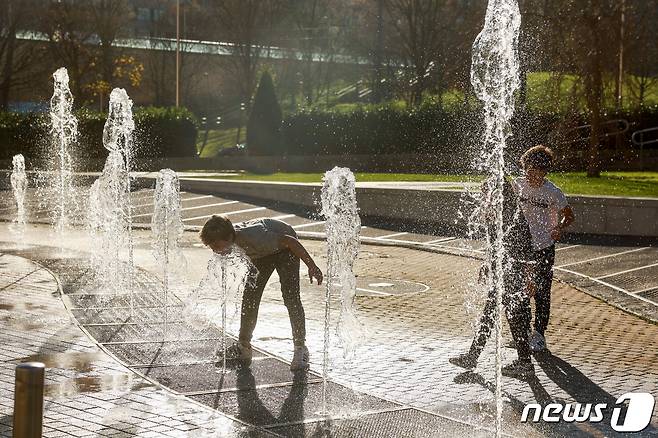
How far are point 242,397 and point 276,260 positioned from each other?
1.35m

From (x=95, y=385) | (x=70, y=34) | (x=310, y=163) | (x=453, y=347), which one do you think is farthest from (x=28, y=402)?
(x=70, y=34)

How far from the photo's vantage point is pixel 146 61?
60.9 metres

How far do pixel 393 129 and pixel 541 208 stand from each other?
102 feet

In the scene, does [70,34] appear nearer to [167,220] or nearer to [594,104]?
[594,104]

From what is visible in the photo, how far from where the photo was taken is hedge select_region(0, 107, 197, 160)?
39.5 meters

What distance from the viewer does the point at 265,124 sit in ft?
133

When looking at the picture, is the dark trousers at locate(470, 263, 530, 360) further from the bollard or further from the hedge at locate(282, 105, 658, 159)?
the hedge at locate(282, 105, 658, 159)

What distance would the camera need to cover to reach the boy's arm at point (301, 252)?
809 centimetres

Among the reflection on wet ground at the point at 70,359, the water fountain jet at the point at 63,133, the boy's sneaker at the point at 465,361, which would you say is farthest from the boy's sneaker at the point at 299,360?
the water fountain jet at the point at 63,133

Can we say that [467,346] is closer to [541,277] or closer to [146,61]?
[541,277]

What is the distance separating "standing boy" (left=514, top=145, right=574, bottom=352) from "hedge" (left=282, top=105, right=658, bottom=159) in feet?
83.6

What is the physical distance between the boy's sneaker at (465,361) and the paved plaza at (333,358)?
0.08m

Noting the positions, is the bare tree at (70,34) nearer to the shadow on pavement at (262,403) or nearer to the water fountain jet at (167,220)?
the water fountain jet at (167,220)

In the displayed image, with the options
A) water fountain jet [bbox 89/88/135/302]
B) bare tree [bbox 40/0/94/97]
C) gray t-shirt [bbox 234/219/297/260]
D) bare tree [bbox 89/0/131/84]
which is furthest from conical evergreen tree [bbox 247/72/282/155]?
gray t-shirt [bbox 234/219/297/260]
